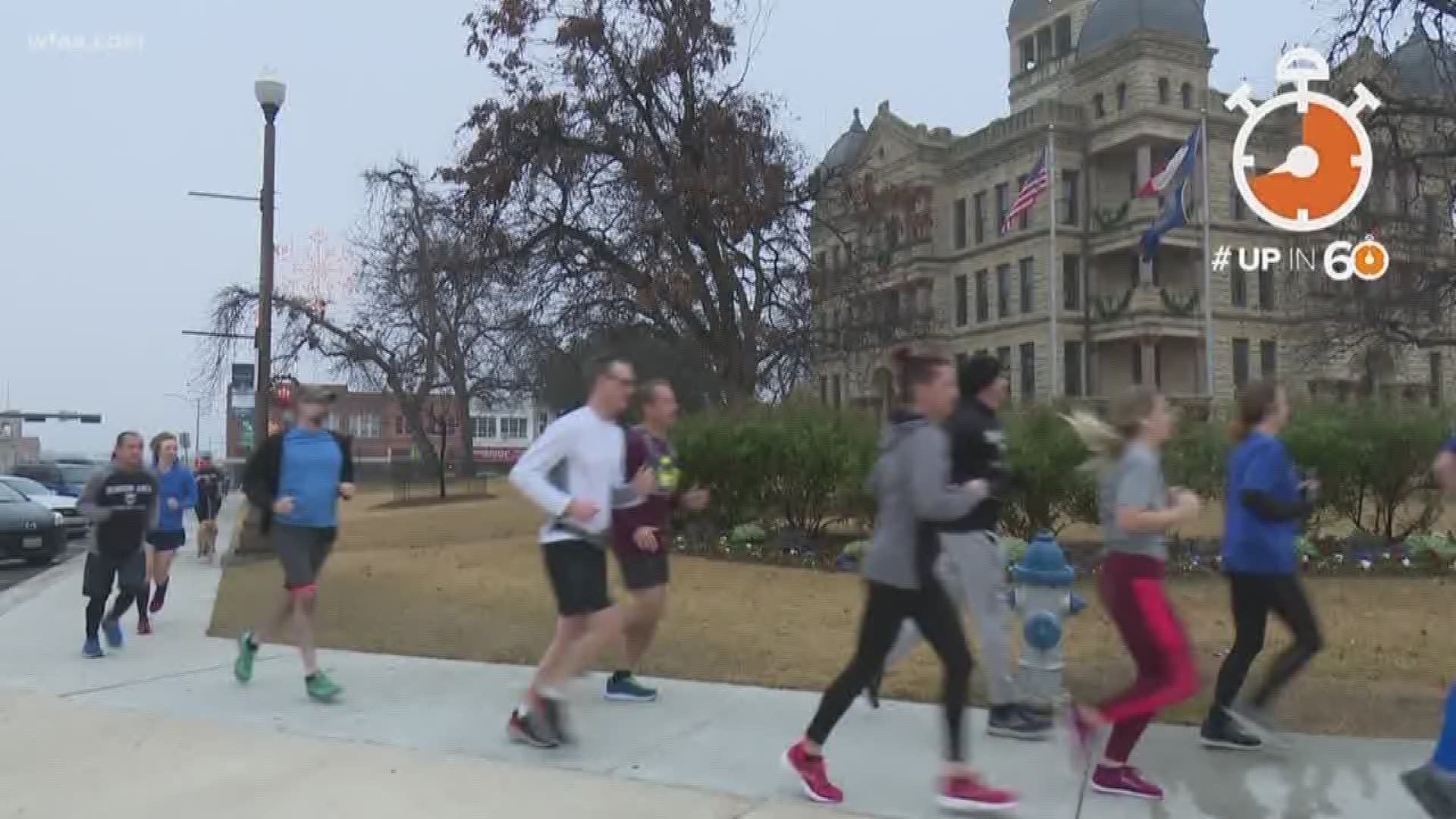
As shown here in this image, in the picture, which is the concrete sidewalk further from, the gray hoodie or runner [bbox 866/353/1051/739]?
the gray hoodie

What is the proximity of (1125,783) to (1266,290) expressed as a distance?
152 ft

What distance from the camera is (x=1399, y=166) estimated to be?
50.0ft

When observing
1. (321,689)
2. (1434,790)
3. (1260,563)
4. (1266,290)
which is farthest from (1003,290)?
(1434,790)

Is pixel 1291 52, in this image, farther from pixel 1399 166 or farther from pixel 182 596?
pixel 182 596

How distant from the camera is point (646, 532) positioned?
6.09 metres

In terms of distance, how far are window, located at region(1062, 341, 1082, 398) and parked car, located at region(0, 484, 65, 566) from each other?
37661 millimetres

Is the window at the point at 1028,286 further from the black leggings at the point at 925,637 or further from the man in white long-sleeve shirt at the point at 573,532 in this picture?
the black leggings at the point at 925,637

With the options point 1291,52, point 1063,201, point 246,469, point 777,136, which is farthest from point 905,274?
point 246,469

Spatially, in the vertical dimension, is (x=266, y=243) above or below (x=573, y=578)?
above

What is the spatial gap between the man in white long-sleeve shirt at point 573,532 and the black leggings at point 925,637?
1.33 meters

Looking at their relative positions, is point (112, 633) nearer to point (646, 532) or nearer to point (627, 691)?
point (627, 691)

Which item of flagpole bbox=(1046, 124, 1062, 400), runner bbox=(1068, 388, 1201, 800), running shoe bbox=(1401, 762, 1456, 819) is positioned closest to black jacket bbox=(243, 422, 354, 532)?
runner bbox=(1068, 388, 1201, 800)

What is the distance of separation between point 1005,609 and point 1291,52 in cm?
1329

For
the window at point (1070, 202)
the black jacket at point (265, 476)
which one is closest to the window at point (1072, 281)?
the window at point (1070, 202)
